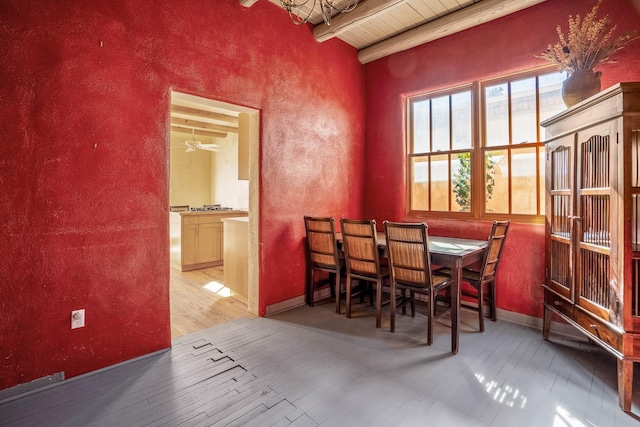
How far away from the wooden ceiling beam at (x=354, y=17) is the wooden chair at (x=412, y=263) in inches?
79.6

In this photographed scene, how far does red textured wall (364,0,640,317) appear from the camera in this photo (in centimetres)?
277

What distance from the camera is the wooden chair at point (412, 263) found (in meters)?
2.54

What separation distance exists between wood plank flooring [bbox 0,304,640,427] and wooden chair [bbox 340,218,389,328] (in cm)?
44

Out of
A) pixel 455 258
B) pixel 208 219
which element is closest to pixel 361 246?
pixel 455 258

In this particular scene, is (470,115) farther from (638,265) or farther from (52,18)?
(52,18)

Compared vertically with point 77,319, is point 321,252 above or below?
above

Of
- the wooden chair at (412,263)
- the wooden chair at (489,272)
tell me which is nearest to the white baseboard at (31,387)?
the wooden chair at (412,263)

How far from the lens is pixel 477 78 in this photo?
3.36 meters

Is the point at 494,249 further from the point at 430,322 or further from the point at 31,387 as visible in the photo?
the point at 31,387

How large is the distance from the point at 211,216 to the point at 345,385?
3973 millimetres

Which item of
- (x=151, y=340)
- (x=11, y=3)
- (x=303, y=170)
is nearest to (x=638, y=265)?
(x=303, y=170)

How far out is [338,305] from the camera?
3281 mm

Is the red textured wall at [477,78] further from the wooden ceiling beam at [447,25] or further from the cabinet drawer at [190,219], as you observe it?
the cabinet drawer at [190,219]

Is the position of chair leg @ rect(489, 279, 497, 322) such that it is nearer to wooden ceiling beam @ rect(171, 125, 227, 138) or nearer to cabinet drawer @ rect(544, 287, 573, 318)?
cabinet drawer @ rect(544, 287, 573, 318)
